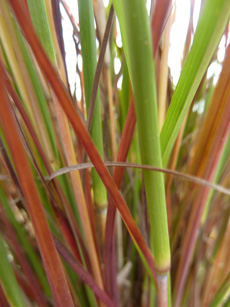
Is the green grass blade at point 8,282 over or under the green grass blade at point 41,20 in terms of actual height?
under

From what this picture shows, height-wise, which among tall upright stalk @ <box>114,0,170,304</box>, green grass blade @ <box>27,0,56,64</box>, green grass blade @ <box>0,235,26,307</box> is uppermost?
green grass blade @ <box>27,0,56,64</box>

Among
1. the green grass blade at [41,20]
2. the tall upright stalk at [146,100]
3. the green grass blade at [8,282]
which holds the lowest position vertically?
the green grass blade at [8,282]

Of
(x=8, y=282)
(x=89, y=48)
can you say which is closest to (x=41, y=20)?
(x=89, y=48)

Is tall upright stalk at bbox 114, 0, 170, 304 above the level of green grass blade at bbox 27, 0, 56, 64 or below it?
below

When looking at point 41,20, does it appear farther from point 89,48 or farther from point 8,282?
point 8,282

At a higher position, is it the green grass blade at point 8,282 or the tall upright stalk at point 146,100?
the tall upright stalk at point 146,100
